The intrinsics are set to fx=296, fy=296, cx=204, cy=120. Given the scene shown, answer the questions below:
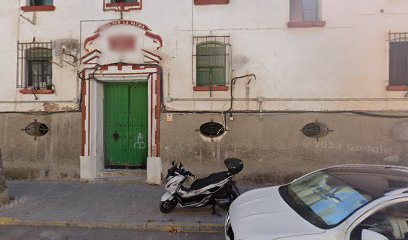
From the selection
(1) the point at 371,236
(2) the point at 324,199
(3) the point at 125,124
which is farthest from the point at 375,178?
(3) the point at 125,124

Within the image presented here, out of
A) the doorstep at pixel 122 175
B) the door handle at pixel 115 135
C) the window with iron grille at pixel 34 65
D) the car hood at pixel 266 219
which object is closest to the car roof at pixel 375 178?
the car hood at pixel 266 219

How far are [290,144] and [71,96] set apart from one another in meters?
6.29

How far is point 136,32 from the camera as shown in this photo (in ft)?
27.4

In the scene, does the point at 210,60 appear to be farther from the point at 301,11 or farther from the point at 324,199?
the point at 324,199

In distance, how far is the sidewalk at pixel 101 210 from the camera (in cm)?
548

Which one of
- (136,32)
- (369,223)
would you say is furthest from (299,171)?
Result: (136,32)

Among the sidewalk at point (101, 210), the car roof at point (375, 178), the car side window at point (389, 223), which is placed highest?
the car roof at point (375, 178)

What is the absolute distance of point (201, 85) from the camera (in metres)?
8.23

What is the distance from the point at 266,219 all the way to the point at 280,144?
4807mm

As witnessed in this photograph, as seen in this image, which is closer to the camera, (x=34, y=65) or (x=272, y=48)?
(x=272, y=48)

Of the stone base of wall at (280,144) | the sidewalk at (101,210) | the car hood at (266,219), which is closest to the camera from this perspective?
the car hood at (266,219)

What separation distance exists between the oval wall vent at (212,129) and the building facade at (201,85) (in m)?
0.06

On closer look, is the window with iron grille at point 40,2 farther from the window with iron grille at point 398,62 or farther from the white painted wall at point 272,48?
the window with iron grille at point 398,62

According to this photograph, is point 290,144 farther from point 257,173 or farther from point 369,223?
point 369,223
